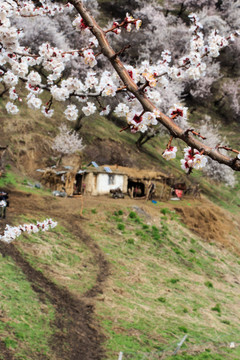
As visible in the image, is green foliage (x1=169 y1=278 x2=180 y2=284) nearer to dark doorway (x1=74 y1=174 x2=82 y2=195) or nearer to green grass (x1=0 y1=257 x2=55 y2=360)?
green grass (x1=0 y1=257 x2=55 y2=360)

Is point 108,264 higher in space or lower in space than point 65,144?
lower

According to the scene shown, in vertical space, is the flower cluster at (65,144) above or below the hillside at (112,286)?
above

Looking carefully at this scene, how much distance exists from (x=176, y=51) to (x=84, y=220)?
43.6 meters

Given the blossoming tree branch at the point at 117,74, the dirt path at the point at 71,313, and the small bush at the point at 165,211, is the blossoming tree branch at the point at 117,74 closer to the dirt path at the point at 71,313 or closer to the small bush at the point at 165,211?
the dirt path at the point at 71,313

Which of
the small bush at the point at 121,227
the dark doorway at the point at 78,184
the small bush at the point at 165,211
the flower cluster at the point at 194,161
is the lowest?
the small bush at the point at 121,227

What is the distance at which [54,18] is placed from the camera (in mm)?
46469

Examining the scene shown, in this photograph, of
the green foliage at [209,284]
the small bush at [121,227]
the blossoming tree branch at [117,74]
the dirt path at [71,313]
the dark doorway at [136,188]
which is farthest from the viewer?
the dark doorway at [136,188]

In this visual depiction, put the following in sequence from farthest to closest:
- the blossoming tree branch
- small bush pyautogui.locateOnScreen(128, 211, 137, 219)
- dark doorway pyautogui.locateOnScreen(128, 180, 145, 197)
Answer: dark doorway pyautogui.locateOnScreen(128, 180, 145, 197), small bush pyautogui.locateOnScreen(128, 211, 137, 219), the blossoming tree branch

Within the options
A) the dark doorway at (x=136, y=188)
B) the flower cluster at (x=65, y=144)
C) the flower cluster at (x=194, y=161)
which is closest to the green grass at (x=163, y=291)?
the dark doorway at (x=136, y=188)

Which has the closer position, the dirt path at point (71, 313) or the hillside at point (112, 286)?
the dirt path at point (71, 313)

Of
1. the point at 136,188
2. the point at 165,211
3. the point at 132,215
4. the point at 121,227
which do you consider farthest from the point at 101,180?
the point at 121,227

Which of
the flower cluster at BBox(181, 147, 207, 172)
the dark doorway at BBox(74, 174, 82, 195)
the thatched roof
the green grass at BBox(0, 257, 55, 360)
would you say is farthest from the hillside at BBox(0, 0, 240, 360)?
the thatched roof

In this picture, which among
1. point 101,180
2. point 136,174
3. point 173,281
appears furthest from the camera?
point 136,174

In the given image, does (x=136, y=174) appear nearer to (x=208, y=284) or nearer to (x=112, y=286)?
(x=208, y=284)
